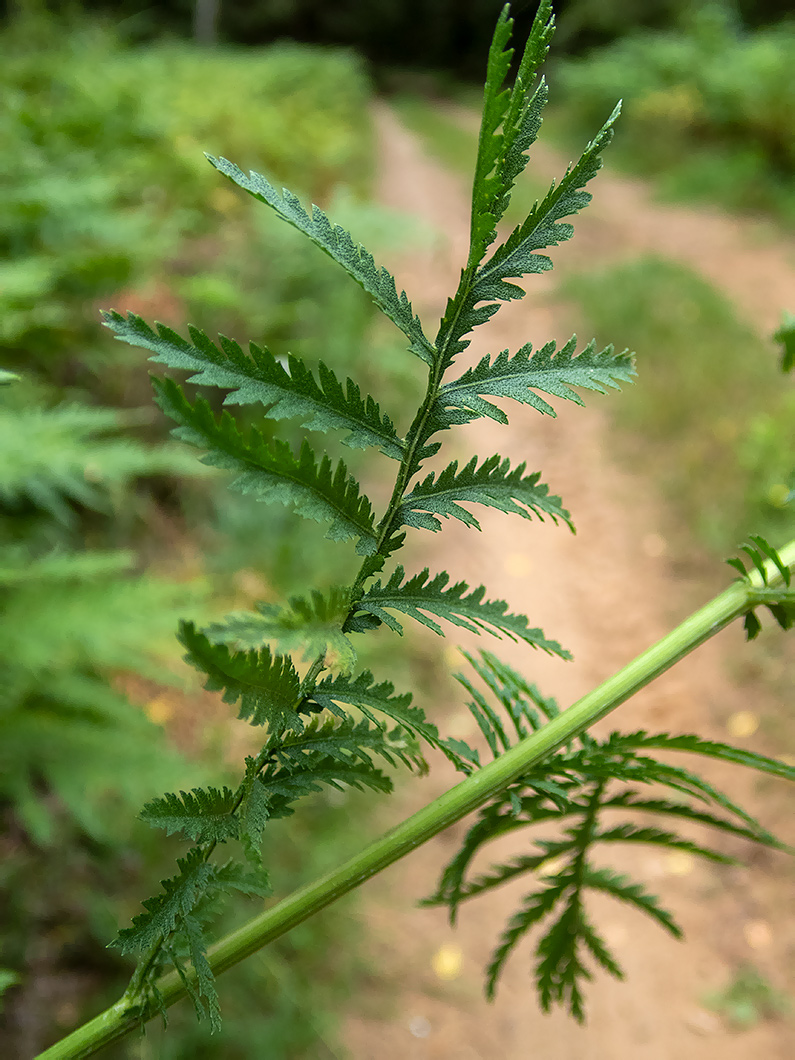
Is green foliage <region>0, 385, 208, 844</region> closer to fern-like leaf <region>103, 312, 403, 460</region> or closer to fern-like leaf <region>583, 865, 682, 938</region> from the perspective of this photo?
fern-like leaf <region>583, 865, 682, 938</region>

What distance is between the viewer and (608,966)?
0.66 metres

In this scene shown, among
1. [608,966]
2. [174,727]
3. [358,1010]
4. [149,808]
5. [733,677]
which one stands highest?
[149,808]

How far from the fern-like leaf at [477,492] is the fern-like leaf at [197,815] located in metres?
0.18

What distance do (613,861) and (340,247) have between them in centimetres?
279

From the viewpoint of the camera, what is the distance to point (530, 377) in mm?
405

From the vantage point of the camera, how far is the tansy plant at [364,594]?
35 cm

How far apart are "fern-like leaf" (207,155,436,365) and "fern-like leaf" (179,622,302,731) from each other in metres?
0.17

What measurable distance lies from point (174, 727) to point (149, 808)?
2359 mm

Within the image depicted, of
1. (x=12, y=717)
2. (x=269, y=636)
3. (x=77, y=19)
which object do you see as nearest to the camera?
(x=269, y=636)

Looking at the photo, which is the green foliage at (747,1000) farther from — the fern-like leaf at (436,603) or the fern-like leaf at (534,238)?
the fern-like leaf at (534,238)

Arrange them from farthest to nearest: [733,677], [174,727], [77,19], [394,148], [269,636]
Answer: [394,148]
[77,19]
[733,677]
[174,727]
[269,636]

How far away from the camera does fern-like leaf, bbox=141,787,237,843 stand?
382mm

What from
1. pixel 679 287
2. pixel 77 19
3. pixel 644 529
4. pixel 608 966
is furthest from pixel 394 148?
pixel 608 966

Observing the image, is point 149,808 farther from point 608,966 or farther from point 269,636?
point 608,966
